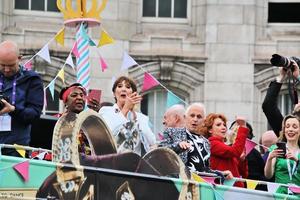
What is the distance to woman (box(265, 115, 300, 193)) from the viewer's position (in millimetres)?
15617

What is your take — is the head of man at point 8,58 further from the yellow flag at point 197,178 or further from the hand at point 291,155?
the hand at point 291,155

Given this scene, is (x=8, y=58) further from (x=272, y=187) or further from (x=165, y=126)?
(x=272, y=187)

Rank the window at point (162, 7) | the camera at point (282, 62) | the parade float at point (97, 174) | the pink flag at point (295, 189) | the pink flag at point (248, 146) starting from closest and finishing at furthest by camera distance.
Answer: the parade float at point (97, 174) → the pink flag at point (295, 189) → the camera at point (282, 62) → the pink flag at point (248, 146) → the window at point (162, 7)

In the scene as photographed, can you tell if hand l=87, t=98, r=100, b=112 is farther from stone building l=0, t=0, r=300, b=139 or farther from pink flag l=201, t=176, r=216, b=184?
stone building l=0, t=0, r=300, b=139

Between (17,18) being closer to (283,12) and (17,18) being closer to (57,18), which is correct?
(57,18)

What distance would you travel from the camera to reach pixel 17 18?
33.1m

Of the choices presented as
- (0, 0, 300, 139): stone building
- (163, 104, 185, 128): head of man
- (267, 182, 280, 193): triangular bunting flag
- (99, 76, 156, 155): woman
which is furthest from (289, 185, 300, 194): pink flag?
(0, 0, 300, 139): stone building

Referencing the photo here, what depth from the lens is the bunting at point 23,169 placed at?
12453 mm

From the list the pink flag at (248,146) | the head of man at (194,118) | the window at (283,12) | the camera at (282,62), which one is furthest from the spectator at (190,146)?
the window at (283,12)

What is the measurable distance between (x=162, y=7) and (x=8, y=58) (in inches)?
798

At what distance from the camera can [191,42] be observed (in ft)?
111

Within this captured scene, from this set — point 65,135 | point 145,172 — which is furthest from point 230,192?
point 65,135

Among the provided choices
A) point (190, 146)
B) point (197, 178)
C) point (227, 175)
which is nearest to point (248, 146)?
point (227, 175)

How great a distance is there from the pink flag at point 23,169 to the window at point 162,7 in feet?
71.6
